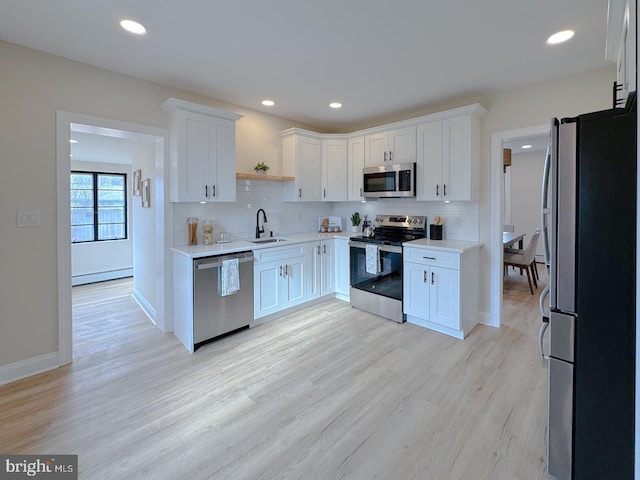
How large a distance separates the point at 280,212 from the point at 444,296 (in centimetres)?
246

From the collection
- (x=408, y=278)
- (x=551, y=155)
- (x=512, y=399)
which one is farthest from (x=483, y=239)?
(x=551, y=155)

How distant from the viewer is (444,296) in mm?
3303

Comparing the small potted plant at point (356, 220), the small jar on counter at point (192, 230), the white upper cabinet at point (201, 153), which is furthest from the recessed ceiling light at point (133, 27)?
the small potted plant at point (356, 220)

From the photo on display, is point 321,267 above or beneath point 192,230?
beneath

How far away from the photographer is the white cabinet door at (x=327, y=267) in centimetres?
432

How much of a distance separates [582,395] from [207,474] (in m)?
1.91

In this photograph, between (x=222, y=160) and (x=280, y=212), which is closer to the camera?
(x=222, y=160)

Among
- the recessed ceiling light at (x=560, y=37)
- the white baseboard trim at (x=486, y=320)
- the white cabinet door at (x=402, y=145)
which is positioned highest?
the recessed ceiling light at (x=560, y=37)

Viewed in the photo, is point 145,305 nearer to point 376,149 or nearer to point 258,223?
point 258,223

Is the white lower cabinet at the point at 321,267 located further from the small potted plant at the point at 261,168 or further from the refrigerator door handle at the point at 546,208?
the refrigerator door handle at the point at 546,208

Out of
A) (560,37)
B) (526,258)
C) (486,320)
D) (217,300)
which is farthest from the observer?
(526,258)

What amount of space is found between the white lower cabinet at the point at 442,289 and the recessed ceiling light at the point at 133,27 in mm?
3112

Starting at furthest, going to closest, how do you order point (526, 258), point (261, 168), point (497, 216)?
point (526, 258), point (261, 168), point (497, 216)

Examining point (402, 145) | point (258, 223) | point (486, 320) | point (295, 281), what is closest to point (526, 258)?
point (486, 320)
